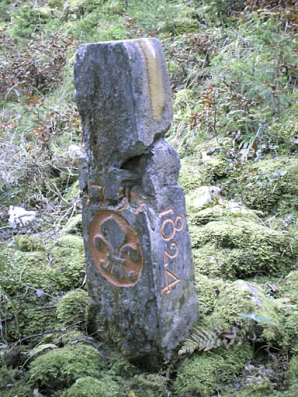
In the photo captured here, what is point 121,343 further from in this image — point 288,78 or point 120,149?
point 288,78

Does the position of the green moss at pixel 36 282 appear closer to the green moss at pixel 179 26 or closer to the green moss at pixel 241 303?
the green moss at pixel 241 303

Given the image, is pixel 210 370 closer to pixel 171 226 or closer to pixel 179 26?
pixel 171 226

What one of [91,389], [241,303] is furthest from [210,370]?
[91,389]

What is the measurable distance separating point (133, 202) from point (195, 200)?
2049mm

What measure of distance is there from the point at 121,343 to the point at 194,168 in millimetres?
2622

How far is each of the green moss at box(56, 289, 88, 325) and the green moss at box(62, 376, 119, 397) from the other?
2.04 feet

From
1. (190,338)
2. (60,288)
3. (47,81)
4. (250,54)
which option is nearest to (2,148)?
(47,81)

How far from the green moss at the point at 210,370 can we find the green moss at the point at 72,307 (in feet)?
2.71

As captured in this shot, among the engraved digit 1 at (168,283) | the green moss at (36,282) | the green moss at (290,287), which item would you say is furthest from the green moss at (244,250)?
the green moss at (36,282)

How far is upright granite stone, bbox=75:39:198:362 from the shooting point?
2.36 metres

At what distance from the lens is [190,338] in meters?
2.79

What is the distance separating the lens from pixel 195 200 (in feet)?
14.8

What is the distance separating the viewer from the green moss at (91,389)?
243 cm

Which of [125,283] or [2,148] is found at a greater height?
[2,148]
